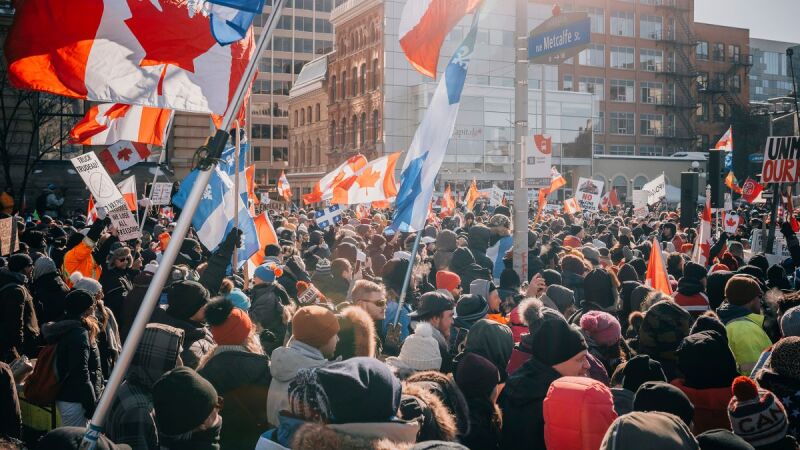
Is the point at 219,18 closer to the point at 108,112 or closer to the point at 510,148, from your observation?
the point at 108,112

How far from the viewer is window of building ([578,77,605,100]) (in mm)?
73062

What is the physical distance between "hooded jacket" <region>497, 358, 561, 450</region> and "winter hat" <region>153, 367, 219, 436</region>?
1843mm

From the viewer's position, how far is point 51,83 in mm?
5238

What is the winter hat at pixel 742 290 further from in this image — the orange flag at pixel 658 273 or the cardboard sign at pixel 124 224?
the cardboard sign at pixel 124 224

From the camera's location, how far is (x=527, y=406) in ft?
14.7

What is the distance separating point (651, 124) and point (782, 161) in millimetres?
65477

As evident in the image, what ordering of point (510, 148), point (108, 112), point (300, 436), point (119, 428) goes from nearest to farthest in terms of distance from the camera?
point (300, 436) < point (119, 428) < point (108, 112) < point (510, 148)

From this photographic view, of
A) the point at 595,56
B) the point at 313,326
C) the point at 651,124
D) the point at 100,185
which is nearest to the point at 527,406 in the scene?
the point at 313,326

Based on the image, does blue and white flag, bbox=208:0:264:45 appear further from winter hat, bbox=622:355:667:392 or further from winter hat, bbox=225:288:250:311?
winter hat, bbox=622:355:667:392

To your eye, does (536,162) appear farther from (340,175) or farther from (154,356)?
(340,175)

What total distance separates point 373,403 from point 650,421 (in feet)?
3.72

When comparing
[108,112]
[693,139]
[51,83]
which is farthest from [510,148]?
[51,83]

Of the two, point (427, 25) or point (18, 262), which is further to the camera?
point (18, 262)

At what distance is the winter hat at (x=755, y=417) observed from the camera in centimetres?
381
